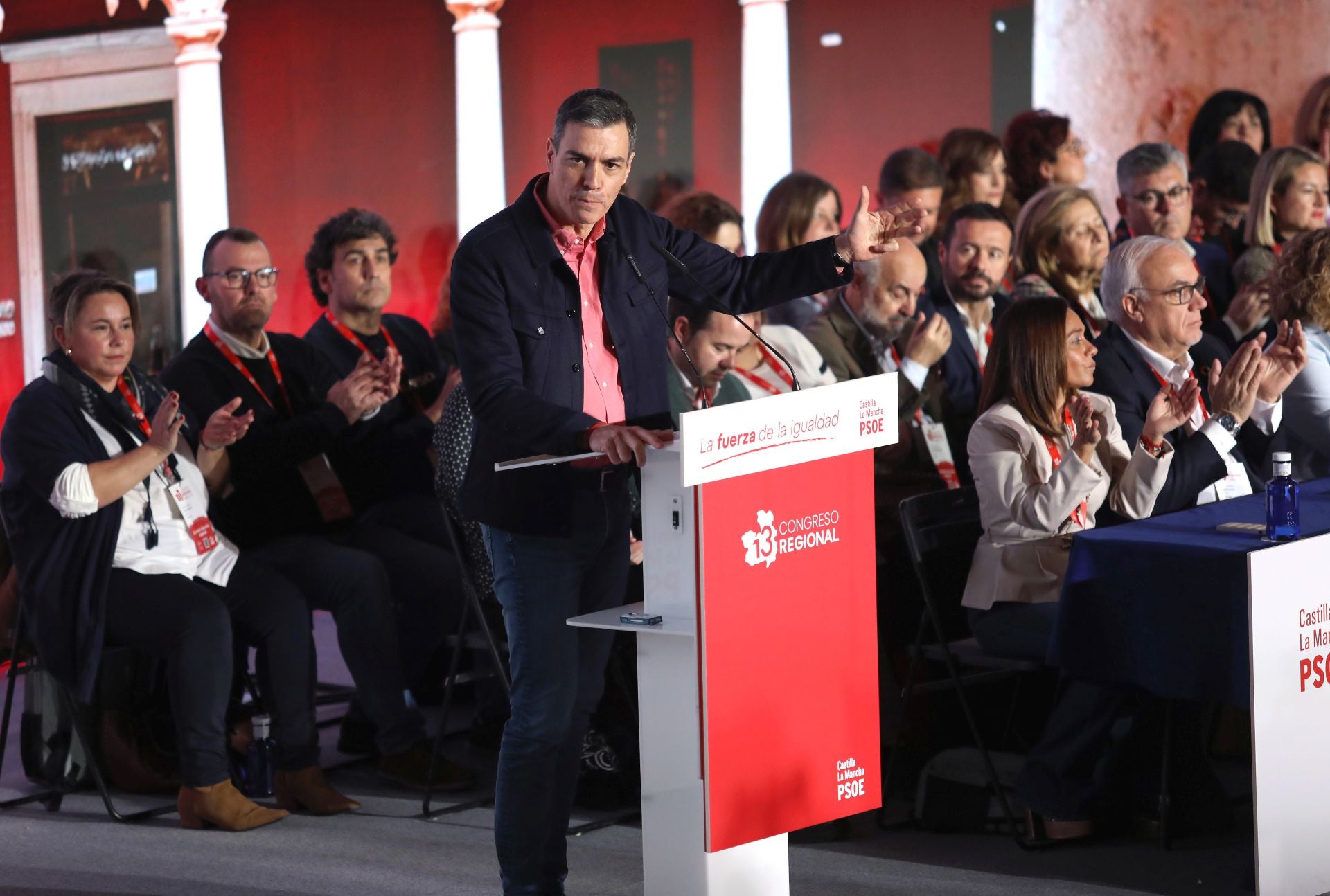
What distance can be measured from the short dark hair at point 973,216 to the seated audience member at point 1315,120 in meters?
2.65

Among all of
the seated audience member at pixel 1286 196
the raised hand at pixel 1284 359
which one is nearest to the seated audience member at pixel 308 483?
the raised hand at pixel 1284 359

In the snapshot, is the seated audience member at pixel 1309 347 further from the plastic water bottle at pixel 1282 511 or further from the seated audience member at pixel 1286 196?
the plastic water bottle at pixel 1282 511

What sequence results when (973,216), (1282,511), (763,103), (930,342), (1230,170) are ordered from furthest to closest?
(763,103) < (1230,170) < (973,216) < (930,342) < (1282,511)

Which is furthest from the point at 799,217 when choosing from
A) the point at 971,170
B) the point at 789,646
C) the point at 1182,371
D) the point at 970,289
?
the point at 789,646

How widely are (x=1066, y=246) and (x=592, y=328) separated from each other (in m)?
2.69

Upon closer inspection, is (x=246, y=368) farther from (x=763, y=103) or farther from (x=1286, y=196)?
(x=1286, y=196)

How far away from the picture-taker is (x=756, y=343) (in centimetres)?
494

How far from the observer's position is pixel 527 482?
3125 mm

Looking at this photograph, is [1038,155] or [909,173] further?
[1038,155]

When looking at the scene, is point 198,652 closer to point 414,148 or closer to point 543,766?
point 543,766

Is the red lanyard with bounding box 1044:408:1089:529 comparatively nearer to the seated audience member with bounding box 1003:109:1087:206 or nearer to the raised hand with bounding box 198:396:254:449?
the raised hand with bounding box 198:396:254:449

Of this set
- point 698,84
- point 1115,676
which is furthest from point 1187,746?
point 698,84

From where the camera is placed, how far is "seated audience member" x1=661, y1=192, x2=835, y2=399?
499 centimetres

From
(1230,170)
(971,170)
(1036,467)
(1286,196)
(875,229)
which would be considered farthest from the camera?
(1230,170)
